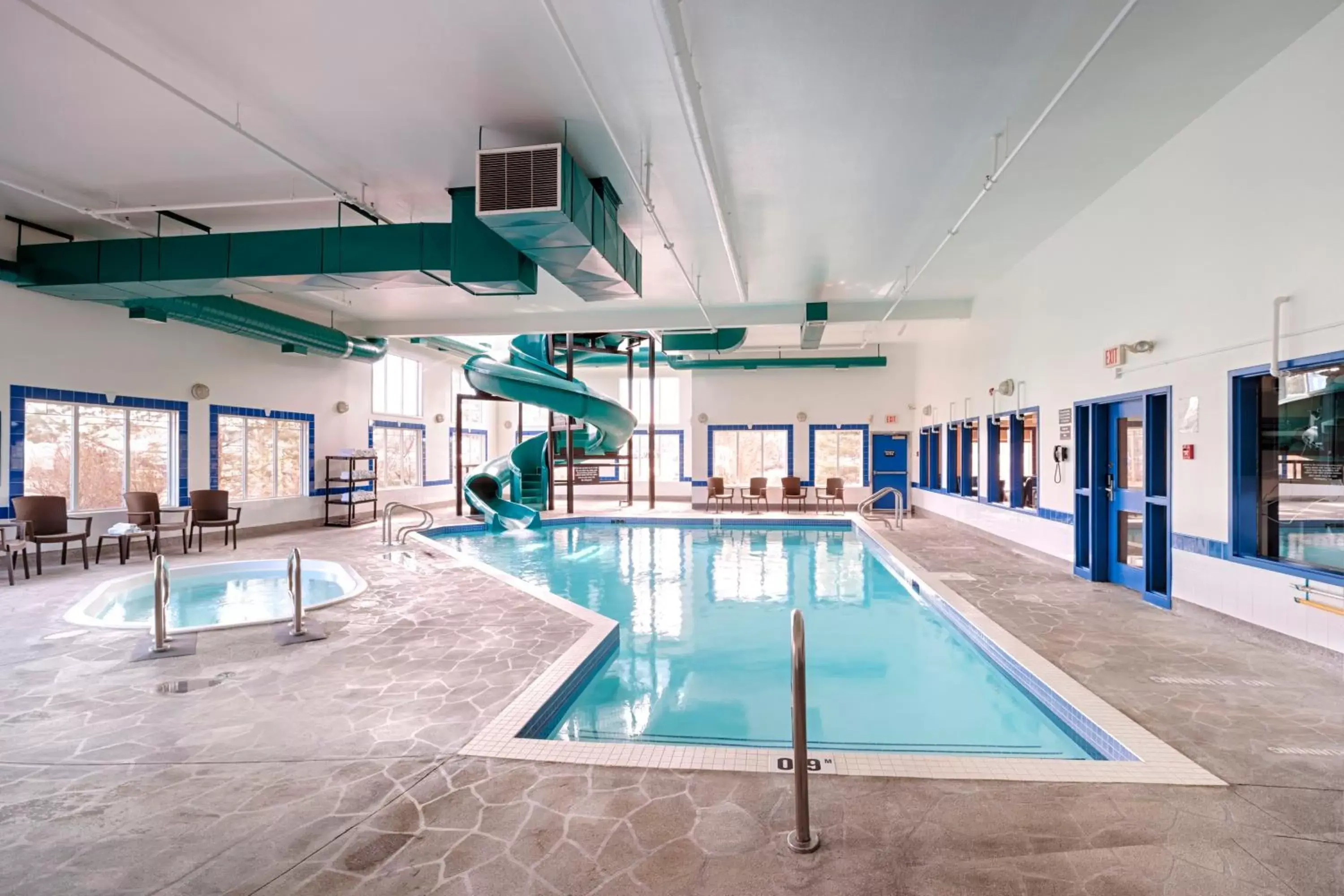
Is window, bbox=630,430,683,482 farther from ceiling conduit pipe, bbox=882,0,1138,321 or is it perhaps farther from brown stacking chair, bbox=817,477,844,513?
ceiling conduit pipe, bbox=882,0,1138,321

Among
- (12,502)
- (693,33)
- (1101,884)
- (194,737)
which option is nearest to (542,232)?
(693,33)

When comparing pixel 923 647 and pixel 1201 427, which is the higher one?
pixel 1201 427

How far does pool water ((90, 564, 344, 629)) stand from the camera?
208 inches

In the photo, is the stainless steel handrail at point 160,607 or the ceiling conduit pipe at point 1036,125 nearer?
the ceiling conduit pipe at point 1036,125

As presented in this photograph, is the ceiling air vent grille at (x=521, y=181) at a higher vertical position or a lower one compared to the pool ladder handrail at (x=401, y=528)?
higher

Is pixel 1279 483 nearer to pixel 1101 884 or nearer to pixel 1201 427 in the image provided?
pixel 1201 427

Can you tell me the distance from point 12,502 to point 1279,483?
403 inches

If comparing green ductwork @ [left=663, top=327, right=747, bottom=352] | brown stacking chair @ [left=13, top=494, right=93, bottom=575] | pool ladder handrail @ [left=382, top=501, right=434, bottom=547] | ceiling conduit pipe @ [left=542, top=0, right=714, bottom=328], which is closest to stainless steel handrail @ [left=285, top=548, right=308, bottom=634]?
pool ladder handrail @ [left=382, top=501, right=434, bottom=547]

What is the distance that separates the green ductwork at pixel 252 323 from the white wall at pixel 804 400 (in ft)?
22.1

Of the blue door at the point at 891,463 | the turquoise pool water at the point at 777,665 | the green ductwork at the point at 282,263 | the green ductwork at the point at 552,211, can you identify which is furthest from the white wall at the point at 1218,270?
the blue door at the point at 891,463

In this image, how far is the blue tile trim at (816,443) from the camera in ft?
44.0

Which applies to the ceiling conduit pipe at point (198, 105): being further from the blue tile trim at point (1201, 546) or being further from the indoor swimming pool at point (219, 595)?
the blue tile trim at point (1201, 546)

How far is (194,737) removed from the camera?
2646 mm

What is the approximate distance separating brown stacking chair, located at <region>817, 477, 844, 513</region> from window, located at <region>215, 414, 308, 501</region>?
9.09 metres
